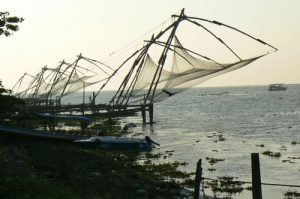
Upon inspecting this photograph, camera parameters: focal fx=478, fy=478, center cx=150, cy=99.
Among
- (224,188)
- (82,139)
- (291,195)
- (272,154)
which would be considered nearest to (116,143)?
(82,139)

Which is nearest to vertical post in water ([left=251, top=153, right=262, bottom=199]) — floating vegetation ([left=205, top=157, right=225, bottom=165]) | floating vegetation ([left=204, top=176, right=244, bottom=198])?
floating vegetation ([left=204, top=176, right=244, bottom=198])

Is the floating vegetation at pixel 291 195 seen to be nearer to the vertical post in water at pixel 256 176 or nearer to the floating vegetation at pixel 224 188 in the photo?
A: the floating vegetation at pixel 224 188

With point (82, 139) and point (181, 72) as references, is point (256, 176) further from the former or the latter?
point (82, 139)

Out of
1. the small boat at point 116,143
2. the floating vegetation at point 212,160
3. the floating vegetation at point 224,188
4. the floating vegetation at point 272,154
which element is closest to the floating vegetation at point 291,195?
the floating vegetation at point 224,188

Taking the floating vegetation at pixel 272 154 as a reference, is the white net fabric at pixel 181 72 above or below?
above

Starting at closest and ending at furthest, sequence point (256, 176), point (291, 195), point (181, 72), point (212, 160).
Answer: point (256, 176) < point (291, 195) < point (181, 72) < point (212, 160)

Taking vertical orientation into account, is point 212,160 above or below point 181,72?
below

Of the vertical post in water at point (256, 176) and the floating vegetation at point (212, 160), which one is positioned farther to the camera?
the floating vegetation at point (212, 160)

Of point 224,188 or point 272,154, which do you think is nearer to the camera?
point 224,188

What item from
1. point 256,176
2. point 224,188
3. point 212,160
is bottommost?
point 224,188

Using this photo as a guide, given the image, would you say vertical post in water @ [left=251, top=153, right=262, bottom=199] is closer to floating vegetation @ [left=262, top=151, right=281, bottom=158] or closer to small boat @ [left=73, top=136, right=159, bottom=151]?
Answer: small boat @ [left=73, top=136, right=159, bottom=151]

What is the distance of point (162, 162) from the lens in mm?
24609

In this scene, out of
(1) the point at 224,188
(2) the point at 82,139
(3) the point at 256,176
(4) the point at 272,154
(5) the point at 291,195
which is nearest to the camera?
(3) the point at 256,176

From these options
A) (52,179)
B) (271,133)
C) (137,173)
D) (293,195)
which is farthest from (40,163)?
(271,133)
